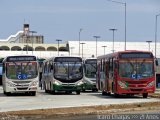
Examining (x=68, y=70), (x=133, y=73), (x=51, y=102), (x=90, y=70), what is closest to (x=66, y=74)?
(x=68, y=70)

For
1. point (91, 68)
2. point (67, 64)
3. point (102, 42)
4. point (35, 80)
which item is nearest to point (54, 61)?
point (67, 64)

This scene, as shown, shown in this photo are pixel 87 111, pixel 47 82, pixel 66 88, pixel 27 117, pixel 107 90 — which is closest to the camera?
pixel 27 117

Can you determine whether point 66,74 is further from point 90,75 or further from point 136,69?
point 136,69

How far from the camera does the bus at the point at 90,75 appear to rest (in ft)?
155

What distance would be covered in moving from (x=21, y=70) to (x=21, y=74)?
0.96 ft

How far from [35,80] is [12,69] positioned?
1.81m

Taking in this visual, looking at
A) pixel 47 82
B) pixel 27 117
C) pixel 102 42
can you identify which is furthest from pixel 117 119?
pixel 102 42

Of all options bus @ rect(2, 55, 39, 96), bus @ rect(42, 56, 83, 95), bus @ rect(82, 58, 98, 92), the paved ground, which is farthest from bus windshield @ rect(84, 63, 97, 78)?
the paved ground

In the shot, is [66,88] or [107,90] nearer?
[107,90]

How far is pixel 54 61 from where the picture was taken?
4047 cm

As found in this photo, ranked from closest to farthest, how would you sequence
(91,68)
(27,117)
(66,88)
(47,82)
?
(27,117) → (66,88) → (47,82) → (91,68)

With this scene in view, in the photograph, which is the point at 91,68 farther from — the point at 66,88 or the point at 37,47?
the point at 37,47

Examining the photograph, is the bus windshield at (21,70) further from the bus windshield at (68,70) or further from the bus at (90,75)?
the bus at (90,75)

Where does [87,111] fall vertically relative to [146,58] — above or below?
below
